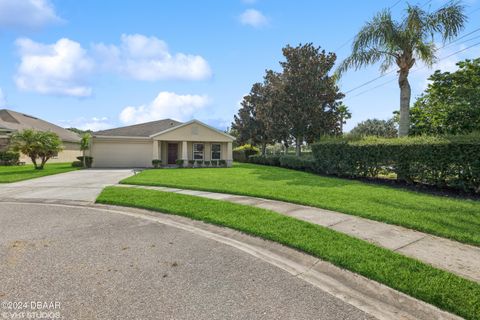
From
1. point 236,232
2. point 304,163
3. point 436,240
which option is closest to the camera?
point 436,240

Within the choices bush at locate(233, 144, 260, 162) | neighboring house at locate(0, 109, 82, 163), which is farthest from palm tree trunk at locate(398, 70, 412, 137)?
neighboring house at locate(0, 109, 82, 163)

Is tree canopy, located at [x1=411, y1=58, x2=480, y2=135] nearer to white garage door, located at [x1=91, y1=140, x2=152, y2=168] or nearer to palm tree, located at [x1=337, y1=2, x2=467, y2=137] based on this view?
palm tree, located at [x1=337, y1=2, x2=467, y2=137]

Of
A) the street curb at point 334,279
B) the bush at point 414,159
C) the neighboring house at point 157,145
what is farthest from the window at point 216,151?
the street curb at point 334,279

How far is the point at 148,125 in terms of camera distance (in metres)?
26.4

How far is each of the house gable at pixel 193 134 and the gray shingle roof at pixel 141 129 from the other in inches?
75.4

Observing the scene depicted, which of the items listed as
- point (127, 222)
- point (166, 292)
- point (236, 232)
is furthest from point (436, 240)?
point (127, 222)

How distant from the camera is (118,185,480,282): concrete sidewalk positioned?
3.66 metres

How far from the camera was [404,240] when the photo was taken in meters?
4.55

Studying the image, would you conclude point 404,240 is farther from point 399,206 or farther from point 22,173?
point 22,173

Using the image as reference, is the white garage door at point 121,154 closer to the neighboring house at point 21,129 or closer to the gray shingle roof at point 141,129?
the gray shingle roof at point 141,129

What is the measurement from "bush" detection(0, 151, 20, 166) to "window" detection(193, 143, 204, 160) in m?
14.6

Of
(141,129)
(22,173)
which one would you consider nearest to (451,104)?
(141,129)

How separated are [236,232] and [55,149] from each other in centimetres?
1926

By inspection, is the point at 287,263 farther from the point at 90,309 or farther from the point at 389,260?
the point at 90,309
